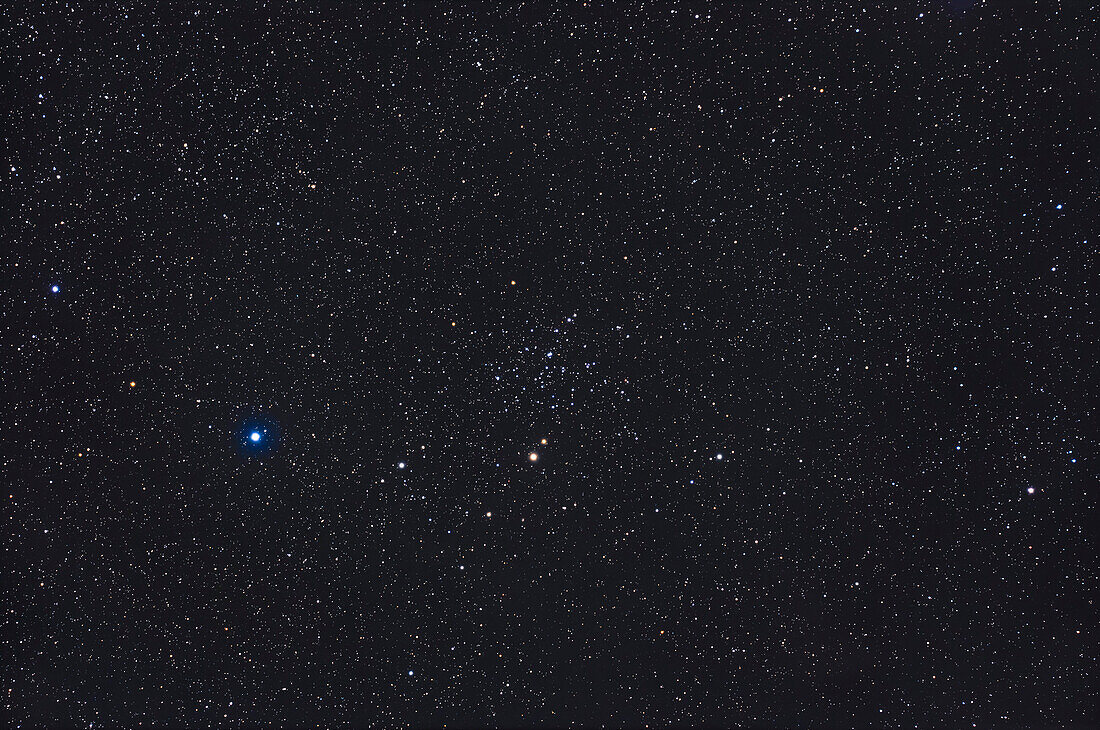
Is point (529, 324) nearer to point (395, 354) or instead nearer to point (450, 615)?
point (395, 354)

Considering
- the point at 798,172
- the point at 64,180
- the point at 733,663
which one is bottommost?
the point at 733,663

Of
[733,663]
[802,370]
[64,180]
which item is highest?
[64,180]

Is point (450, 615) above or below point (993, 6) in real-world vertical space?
below

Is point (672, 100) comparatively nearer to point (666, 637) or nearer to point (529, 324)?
point (529, 324)

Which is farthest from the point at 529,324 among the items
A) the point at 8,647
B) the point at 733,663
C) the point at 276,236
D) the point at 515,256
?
the point at 8,647

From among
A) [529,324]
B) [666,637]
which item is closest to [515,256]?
[529,324]

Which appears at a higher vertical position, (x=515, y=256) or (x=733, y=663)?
(x=515, y=256)
